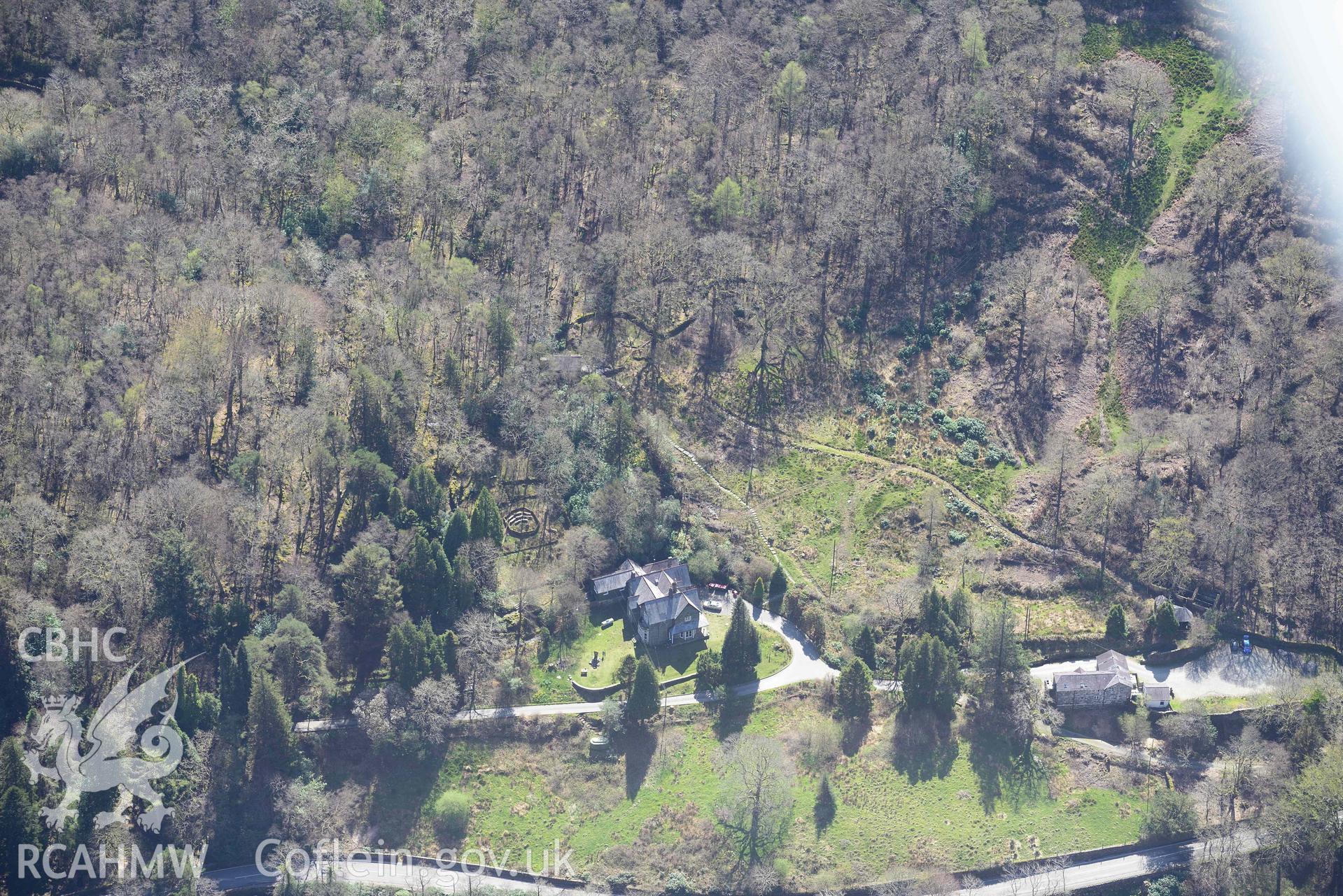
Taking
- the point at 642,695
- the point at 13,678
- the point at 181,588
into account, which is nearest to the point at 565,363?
the point at 642,695

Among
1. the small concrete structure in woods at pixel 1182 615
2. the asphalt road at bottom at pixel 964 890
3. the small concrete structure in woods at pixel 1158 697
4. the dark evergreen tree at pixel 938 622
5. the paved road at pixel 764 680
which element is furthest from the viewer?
the small concrete structure in woods at pixel 1182 615

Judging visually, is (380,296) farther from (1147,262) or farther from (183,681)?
(1147,262)

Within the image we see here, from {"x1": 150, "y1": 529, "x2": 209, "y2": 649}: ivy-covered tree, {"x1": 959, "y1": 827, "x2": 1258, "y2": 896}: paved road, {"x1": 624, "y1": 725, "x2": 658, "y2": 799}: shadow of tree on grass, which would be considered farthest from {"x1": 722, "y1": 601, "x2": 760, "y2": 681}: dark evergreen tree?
{"x1": 150, "y1": 529, "x2": 209, "y2": 649}: ivy-covered tree

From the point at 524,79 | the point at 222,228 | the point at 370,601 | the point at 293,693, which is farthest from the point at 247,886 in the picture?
the point at 524,79

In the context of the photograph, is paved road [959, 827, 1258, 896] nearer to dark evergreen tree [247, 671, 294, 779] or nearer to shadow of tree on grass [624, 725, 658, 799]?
shadow of tree on grass [624, 725, 658, 799]

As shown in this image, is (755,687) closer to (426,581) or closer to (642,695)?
(642,695)

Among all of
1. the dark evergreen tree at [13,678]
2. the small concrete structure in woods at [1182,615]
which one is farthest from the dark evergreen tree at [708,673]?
the dark evergreen tree at [13,678]

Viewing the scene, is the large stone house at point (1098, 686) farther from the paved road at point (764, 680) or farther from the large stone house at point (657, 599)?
the large stone house at point (657, 599)
